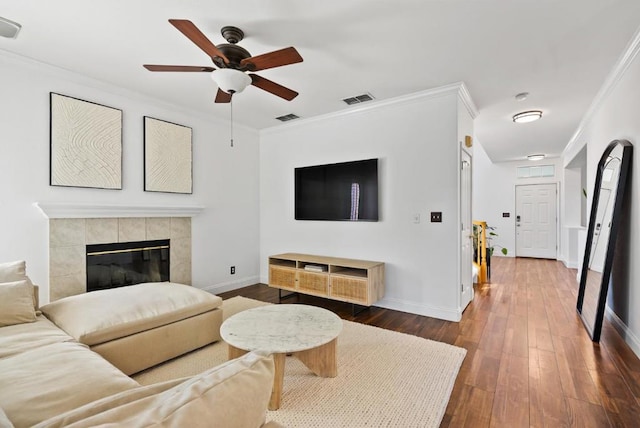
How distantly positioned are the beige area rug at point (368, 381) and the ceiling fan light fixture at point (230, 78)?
83.5 inches

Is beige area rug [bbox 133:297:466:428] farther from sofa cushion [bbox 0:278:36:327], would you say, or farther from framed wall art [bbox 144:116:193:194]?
framed wall art [bbox 144:116:193:194]

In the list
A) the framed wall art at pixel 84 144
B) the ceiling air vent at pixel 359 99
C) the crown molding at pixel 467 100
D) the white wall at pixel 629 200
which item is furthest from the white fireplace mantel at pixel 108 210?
the white wall at pixel 629 200

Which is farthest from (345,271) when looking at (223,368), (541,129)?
(541,129)

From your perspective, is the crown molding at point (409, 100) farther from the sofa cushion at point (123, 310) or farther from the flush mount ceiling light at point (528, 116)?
the sofa cushion at point (123, 310)

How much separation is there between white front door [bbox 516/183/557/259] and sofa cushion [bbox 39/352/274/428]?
899 cm

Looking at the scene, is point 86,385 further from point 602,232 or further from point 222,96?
point 602,232

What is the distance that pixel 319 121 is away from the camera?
14.7 feet

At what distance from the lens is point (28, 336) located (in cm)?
182

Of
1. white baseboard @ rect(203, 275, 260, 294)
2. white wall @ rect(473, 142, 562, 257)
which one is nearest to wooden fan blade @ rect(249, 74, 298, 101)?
white baseboard @ rect(203, 275, 260, 294)

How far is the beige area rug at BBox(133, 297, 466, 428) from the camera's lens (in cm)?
183

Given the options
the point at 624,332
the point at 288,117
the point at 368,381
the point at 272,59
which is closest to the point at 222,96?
the point at 272,59

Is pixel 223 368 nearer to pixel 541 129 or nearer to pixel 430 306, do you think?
pixel 430 306

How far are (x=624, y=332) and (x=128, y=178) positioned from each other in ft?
17.1

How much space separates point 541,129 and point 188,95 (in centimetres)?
541
